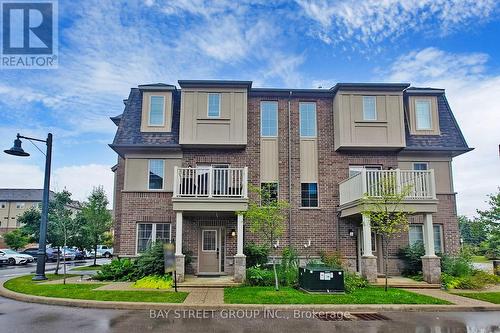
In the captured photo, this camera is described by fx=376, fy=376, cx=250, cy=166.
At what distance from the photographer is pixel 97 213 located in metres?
26.8

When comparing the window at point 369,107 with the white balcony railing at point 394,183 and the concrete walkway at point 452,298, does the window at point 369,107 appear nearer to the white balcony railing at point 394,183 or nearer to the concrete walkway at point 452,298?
the white balcony railing at point 394,183

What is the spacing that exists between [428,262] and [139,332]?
36.7ft

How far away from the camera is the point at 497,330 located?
804 cm

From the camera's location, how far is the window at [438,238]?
1701 cm

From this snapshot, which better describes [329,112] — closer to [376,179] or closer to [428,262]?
[376,179]

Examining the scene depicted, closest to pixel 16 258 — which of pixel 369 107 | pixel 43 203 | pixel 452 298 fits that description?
pixel 43 203

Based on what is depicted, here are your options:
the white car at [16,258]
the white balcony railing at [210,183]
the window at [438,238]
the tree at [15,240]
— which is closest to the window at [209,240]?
the white balcony railing at [210,183]

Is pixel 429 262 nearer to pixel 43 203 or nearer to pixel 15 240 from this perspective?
pixel 43 203

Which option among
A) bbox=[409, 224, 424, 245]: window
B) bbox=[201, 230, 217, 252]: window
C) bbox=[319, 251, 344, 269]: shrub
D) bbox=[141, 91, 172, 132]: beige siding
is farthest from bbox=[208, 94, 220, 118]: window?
bbox=[409, 224, 424, 245]: window

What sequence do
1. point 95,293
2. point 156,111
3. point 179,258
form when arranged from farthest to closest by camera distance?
point 156,111 < point 179,258 < point 95,293

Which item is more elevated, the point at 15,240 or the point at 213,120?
the point at 213,120

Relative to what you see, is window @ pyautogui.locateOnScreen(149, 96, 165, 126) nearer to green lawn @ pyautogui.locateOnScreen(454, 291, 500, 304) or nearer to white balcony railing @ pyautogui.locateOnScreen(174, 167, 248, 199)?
white balcony railing @ pyautogui.locateOnScreen(174, 167, 248, 199)

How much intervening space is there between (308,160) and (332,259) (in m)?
4.70

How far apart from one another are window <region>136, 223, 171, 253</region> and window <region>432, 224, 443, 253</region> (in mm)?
12042
